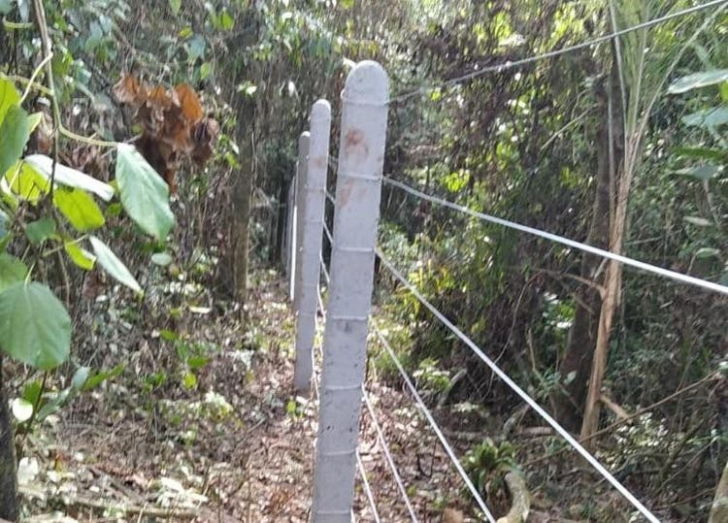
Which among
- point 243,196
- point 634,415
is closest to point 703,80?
point 634,415

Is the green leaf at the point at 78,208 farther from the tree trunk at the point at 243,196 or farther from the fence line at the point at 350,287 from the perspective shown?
the tree trunk at the point at 243,196

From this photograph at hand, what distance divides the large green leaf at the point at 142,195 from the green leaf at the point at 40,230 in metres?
0.18

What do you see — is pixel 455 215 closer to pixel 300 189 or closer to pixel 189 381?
pixel 300 189

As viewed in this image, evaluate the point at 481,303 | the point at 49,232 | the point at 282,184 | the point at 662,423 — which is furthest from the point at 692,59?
the point at 282,184

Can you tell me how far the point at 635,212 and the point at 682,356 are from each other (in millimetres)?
577

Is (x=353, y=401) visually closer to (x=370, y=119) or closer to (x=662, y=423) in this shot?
(x=370, y=119)

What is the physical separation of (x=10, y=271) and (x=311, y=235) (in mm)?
2211

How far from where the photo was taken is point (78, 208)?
3.53ft

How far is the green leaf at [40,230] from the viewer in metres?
1.05

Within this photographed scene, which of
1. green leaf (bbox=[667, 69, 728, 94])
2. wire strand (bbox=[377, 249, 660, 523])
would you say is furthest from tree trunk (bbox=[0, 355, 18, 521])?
green leaf (bbox=[667, 69, 728, 94])

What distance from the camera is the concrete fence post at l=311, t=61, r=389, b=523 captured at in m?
1.63

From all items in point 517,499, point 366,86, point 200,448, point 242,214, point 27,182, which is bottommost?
point 200,448

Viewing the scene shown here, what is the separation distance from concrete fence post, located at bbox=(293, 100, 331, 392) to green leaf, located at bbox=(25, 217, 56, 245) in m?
2.02

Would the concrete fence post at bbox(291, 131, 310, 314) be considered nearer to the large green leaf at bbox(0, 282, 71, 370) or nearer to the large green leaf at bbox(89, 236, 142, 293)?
the large green leaf at bbox(89, 236, 142, 293)
